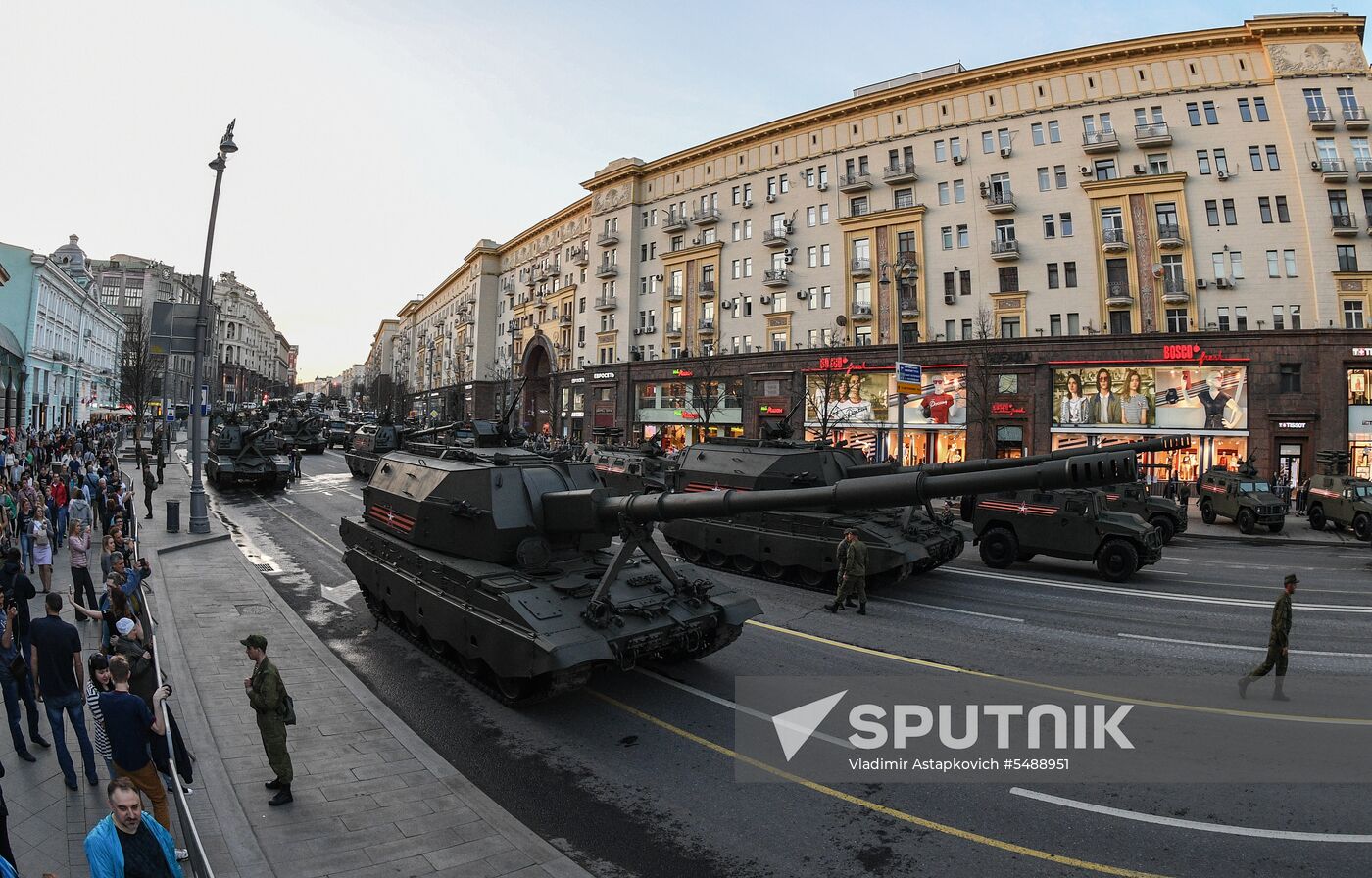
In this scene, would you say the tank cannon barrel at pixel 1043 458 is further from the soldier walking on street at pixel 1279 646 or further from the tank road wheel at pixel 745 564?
the tank road wheel at pixel 745 564

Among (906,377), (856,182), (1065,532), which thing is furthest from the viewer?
(856,182)

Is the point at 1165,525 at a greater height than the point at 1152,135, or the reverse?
the point at 1152,135

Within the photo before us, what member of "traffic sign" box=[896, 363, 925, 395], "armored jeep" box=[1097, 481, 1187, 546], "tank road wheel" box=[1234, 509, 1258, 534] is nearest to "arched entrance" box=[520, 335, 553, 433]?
"traffic sign" box=[896, 363, 925, 395]

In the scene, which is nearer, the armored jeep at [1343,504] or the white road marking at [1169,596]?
the white road marking at [1169,596]

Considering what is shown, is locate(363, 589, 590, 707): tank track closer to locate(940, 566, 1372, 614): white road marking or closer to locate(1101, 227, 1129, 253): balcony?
locate(940, 566, 1372, 614): white road marking

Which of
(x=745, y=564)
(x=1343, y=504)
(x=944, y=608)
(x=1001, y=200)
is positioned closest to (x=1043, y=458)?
(x=944, y=608)

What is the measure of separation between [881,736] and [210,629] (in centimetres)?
945

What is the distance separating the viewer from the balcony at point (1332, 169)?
32.0 meters

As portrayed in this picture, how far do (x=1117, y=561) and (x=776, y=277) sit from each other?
32.4m

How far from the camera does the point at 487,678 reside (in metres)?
8.67

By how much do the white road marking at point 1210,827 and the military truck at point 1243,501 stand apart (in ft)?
69.8

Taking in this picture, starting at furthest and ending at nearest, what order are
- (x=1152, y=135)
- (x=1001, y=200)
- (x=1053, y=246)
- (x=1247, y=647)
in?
(x=1001, y=200)
(x=1053, y=246)
(x=1152, y=135)
(x=1247, y=647)

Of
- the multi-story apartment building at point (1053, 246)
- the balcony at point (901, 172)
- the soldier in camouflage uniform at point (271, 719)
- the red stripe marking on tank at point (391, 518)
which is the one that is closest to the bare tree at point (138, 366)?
the red stripe marking on tank at point (391, 518)

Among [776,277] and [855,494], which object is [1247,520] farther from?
[776,277]
